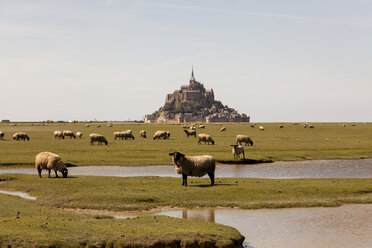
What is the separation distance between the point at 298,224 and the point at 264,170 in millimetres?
17898

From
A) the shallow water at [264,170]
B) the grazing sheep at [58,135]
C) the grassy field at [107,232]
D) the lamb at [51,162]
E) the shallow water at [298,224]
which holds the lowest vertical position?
the shallow water at [298,224]

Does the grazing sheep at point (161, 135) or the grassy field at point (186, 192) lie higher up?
the grazing sheep at point (161, 135)

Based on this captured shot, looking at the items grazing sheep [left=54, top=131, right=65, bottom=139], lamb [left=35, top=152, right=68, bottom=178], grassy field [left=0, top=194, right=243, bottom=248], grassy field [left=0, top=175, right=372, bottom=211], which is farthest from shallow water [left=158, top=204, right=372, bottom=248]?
grazing sheep [left=54, top=131, right=65, bottom=139]

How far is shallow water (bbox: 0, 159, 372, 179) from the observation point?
32656 millimetres

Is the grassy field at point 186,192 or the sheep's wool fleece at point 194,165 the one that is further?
the sheep's wool fleece at point 194,165

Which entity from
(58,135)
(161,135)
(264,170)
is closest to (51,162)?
(264,170)

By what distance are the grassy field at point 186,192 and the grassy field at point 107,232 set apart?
166 inches

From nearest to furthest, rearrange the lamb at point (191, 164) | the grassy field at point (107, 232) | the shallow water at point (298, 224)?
1. the grassy field at point (107, 232)
2. the shallow water at point (298, 224)
3. the lamb at point (191, 164)

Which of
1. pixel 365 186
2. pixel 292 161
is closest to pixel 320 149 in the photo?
pixel 292 161

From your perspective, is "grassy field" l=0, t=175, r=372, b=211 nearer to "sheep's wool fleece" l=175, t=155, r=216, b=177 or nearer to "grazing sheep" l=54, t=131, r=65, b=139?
"sheep's wool fleece" l=175, t=155, r=216, b=177

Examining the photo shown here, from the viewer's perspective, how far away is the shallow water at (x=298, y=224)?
15.2 m

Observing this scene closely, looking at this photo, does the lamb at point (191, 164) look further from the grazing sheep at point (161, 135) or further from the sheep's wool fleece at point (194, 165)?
the grazing sheep at point (161, 135)

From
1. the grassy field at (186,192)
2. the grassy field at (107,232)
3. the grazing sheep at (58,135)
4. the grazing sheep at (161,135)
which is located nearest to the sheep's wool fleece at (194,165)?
the grassy field at (186,192)

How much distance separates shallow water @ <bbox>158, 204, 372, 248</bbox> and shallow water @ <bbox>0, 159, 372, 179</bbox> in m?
11.4
